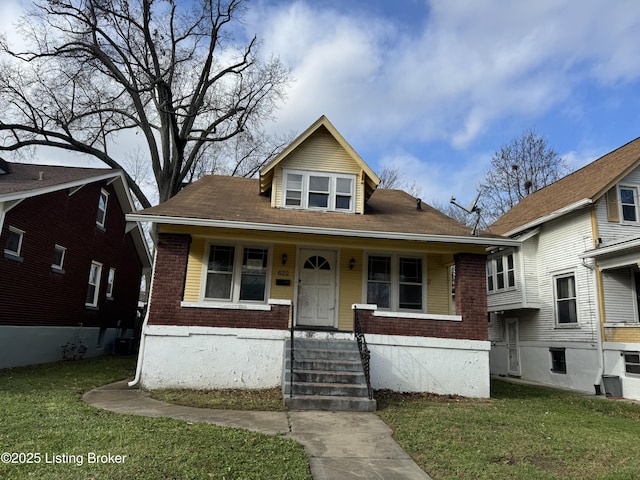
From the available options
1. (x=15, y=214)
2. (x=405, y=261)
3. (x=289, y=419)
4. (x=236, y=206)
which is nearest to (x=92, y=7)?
(x=15, y=214)

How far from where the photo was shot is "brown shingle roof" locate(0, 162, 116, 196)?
11.2 meters

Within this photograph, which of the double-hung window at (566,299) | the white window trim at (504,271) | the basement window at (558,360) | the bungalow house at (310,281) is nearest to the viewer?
the bungalow house at (310,281)

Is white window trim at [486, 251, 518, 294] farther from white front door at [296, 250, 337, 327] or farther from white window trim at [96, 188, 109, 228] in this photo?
white window trim at [96, 188, 109, 228]

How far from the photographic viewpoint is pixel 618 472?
183 inches

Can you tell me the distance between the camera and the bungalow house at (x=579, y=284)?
12.1m

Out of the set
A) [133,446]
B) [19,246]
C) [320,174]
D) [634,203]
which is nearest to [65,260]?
[19,246]

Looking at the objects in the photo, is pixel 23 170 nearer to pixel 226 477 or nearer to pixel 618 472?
pixel 226 477


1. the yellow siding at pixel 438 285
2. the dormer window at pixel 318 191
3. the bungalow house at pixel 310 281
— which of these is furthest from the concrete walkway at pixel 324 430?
the dormer window at pixel 318 191

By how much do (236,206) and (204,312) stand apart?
312 centimetres

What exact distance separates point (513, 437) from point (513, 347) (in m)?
11.8

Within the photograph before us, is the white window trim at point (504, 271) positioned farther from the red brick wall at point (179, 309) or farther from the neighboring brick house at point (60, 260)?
the neighboring brick house at point (60, 260)

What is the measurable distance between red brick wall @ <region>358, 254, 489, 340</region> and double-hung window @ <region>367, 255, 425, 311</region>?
1.66 m

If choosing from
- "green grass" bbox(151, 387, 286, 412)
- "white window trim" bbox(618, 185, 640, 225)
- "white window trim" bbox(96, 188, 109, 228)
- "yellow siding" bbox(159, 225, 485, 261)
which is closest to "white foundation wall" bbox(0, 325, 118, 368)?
"white window trim" bbox(96, 188, 109, 228)

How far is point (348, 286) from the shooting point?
11391mm
